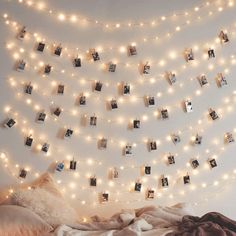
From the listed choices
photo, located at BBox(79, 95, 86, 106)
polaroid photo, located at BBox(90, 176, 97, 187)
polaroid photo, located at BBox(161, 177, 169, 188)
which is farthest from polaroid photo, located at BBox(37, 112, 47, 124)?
polaroid photo, located at BBox(161, 177, 169, 188)

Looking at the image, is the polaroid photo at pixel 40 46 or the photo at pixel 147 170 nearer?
the polaroid photo at pixel 40 46

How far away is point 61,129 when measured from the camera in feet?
9.17

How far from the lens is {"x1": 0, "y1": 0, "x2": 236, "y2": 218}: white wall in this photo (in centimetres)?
271

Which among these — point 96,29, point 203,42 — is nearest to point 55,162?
point 96,29

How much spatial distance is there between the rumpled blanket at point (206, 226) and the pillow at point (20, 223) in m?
0.73

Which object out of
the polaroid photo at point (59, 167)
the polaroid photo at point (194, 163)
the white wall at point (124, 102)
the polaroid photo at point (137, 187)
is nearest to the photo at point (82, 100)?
the white wall at point (124, 102)

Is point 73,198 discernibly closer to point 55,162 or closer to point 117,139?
point 55,162

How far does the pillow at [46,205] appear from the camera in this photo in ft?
8.01

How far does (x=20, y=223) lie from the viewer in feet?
7.56

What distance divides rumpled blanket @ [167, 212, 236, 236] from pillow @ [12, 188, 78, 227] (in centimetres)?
64

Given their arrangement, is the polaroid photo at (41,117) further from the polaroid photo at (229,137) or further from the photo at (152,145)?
the polaroid photo at (229,137)

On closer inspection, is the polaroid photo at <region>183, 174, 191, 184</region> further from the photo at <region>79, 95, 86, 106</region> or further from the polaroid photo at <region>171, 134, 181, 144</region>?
the photo at <region>79, 95, 86, 106</region>

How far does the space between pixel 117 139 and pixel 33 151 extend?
59 centimetres

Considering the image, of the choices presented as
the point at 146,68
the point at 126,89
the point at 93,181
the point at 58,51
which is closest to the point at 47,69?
the point at 58,51
